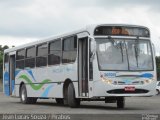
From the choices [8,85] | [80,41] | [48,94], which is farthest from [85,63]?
[8,85]

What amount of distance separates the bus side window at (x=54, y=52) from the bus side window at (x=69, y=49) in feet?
1.74

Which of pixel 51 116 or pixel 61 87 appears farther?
pixel 61 87

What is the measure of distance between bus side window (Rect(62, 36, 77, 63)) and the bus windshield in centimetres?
174

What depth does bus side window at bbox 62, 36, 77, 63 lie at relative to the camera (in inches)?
883

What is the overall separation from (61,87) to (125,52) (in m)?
3.86

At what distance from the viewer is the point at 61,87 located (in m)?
23.8

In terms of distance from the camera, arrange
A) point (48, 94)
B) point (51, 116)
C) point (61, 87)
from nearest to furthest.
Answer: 1. point (51, 116)
2. point (61, 87)
3. point (48, 94)

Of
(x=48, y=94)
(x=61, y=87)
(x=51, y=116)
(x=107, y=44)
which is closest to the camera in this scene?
(x=51, y=116)

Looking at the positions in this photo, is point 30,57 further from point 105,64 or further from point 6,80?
point 105,64

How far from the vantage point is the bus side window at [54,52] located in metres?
24.2

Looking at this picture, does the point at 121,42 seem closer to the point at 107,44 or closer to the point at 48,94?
the point at 107,44

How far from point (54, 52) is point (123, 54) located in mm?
4654

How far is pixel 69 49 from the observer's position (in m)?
23.0

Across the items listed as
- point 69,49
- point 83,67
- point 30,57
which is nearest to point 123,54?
point 83,67
